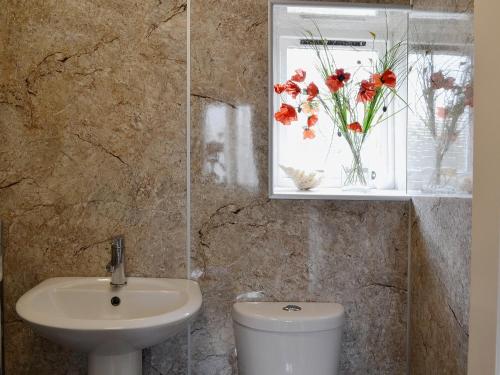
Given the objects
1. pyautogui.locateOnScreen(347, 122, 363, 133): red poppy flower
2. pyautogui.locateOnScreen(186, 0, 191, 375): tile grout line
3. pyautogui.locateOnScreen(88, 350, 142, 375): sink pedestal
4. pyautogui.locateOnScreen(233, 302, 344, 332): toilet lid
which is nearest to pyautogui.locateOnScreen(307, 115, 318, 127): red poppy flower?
pyautogui.locateOnScreen(347, 122, 363, 133): red poppy flower

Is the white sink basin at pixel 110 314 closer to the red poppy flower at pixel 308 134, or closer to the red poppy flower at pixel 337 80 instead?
the red poppy flower at pixel 308 134

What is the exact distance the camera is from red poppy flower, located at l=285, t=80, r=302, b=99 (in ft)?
5.60

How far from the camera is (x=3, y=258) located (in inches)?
65.3

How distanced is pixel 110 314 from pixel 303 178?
779 mm

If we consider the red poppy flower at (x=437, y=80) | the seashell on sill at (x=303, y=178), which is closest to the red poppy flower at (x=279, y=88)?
the seashell on sill at (x=303, y=178)

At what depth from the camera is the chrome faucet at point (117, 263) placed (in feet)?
5.10

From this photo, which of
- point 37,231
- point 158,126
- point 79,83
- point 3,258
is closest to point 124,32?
point 79,83

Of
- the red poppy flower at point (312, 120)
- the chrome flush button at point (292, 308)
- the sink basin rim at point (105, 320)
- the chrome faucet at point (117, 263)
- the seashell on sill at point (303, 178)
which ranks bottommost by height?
the chrome flush button at point (292, 308)

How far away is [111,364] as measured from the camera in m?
1.47

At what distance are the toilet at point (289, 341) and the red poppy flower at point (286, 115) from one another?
0.64 m

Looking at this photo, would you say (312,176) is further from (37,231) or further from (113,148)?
(37,231)

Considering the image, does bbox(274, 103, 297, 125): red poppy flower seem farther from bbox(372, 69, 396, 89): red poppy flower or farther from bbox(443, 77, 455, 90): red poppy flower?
bbox(443, 77, 455, 90): red poppy flower

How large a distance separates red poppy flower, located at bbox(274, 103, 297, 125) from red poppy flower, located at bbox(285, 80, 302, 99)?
0.05 metres

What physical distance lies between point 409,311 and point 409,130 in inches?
24.4
